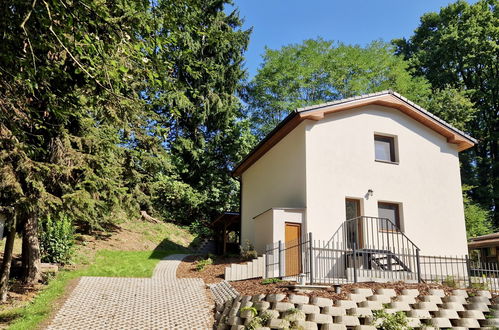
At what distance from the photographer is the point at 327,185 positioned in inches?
536

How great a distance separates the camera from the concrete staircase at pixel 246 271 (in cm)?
1294

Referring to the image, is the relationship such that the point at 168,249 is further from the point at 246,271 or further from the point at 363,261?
the point at 363,261

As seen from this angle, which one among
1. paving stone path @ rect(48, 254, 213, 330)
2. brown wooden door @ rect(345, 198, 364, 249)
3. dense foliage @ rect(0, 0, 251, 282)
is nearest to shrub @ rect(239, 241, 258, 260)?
paving stone path @ rect(48, 254, 213, 330)

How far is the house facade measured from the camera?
13.5 meters

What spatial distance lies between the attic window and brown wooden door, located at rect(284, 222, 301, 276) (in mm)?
4386

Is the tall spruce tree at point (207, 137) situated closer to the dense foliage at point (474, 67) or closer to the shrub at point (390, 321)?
the dense foliage at point (474, 67)

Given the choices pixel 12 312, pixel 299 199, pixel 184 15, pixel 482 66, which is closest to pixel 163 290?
pixel 12 312

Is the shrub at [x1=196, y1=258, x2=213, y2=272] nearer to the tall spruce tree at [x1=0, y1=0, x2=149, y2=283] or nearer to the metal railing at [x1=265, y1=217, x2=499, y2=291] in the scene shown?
the metal railing at [x1=265, y1=217, x2=499, y2=291]

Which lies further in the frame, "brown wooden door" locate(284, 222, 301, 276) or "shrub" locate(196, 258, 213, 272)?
"shrub" locate(196, 258, 213, 272)

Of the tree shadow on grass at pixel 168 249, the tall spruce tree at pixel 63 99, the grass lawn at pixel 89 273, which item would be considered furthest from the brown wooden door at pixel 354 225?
the tree shadow on grass at pixel 168 249

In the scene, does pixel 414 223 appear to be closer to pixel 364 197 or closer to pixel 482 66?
pixel 364 197

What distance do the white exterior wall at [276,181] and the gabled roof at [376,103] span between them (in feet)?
1.27

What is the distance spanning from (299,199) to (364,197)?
230 cm

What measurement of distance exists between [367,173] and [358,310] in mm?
6591
